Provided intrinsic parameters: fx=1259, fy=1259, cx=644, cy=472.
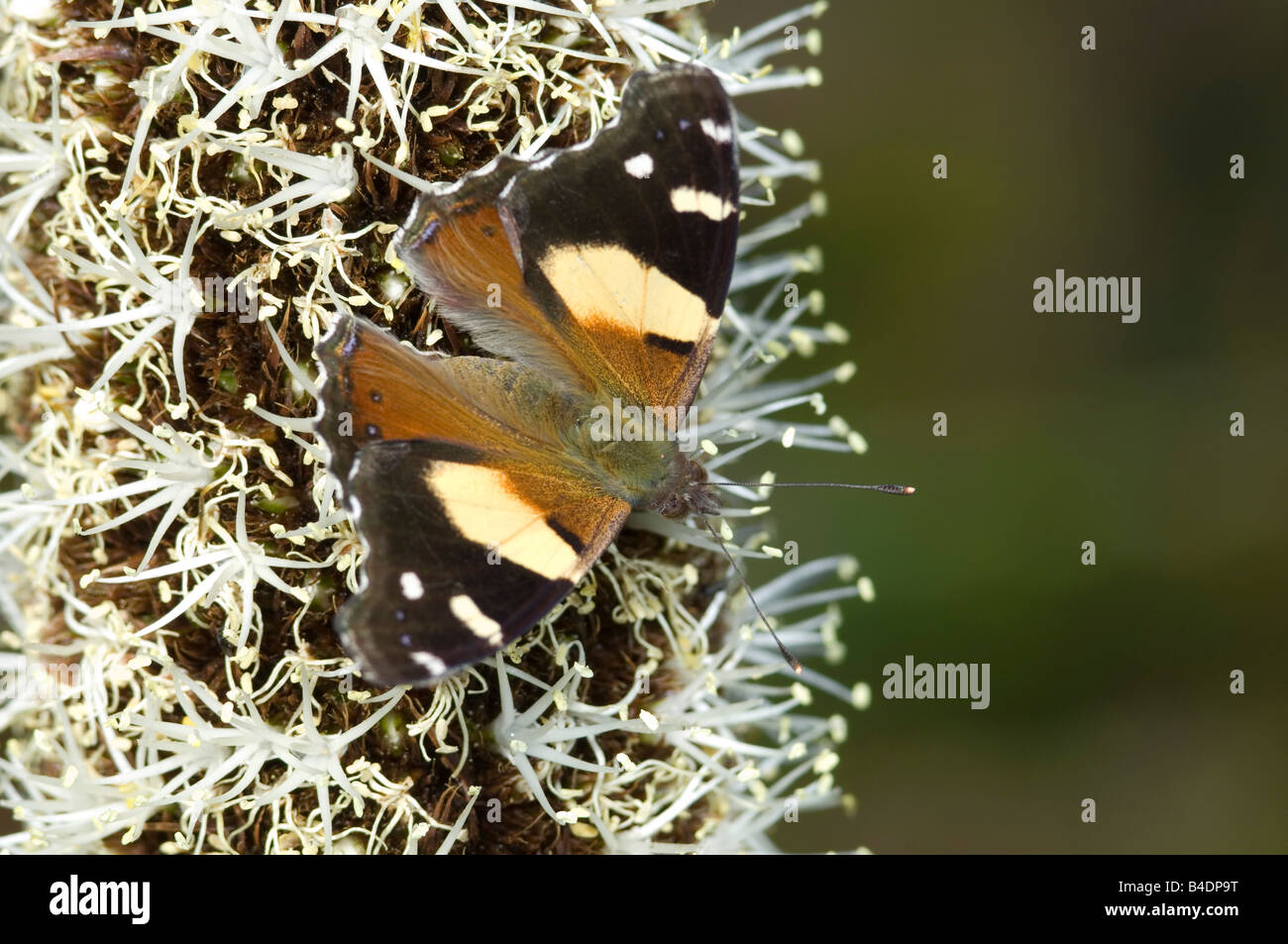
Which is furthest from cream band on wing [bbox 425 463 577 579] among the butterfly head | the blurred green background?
the blurred green background

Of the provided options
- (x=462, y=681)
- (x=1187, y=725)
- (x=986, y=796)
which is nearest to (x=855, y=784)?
(x=986, y=796)

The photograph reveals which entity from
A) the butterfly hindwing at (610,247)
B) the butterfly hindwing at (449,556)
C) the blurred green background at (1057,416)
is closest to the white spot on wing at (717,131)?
the butterfly hindwing at (610,247)

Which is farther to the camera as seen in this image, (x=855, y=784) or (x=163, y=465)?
(x=855, y=784)

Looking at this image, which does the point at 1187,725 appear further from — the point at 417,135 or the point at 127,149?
the point at 127,149

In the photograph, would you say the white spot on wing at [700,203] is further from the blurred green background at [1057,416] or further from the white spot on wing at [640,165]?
the blurred green background at [1057,416]

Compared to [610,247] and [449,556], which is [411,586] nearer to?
[449,556]

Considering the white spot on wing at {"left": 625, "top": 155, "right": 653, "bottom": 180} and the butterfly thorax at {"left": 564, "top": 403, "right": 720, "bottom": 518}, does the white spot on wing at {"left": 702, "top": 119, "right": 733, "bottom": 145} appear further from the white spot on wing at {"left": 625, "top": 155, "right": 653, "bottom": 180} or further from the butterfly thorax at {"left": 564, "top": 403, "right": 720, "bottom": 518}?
the butterfly thorax at {"left": 564, "top": 403, "right": 720, "bottom": 518}
